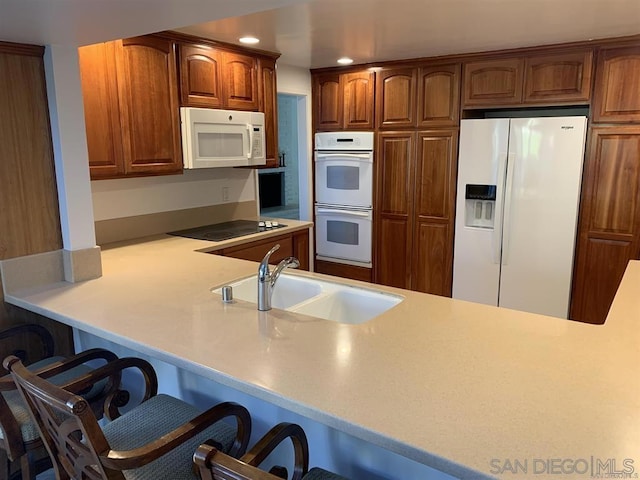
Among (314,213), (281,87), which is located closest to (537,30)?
(281,87)

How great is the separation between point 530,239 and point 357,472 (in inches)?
105

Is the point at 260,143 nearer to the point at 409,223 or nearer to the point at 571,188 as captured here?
the point at 409,223

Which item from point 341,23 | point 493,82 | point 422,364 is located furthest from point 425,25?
point 422,364

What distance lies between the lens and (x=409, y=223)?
4.22m

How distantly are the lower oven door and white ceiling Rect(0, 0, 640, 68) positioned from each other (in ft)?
4.42

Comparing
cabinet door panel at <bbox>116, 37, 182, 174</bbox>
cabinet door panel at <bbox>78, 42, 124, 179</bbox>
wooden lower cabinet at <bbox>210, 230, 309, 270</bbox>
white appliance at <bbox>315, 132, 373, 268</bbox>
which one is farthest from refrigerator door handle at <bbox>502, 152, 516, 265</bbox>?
cabinet door panel at <bbox>78, 42, 124, 179</bbox>

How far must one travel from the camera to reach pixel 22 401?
166 cm

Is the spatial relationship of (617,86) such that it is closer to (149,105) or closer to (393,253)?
(393,253)

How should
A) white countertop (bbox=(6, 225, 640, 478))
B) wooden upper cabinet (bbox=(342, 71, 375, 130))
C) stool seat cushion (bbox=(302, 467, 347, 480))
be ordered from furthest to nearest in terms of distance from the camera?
1. wooden upper cabinet (bbox=(342, 71, 375, 130))
2. stool seat cushion (bbox=(302, 467, 347, 480))
3. white countertop (bbox=(6, 225, 640, 478))

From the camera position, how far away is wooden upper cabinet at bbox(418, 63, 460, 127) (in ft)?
12.6

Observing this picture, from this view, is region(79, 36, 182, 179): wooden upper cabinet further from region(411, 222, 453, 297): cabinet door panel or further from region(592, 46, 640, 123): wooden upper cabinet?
region(592, 46, 640, 123): wooden upper cabinet

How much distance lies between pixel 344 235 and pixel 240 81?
1.78 metres

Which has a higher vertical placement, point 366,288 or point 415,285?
point 366,288

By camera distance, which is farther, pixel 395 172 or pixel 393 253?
pixel 393 253
